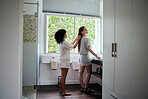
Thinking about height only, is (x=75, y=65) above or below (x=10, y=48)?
below

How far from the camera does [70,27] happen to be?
4.04m

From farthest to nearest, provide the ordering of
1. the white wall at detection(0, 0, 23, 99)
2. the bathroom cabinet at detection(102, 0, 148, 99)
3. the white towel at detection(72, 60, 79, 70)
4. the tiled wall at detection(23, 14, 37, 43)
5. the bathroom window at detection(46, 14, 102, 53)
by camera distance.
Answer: the bathroom window at detection(46, 14, 102, 53), the white towel at detection(72, 60, 79, 70), the tiled wall at detection(23, 14, 37, 43), the white wall at detection(0, 0, 23, 99), the bathroom cabinet at detection(102, 0, 148, 99)

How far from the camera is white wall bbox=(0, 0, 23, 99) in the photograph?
1.53 metres

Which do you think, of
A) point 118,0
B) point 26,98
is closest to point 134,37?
point 118,0

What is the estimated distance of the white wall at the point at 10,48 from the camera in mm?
1530

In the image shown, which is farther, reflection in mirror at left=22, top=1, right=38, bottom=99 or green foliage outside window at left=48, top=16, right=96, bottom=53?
green foliage outside window at left=48, top=16, right=96, bottom=53

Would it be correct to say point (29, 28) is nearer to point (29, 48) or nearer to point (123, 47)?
point (29, 48)

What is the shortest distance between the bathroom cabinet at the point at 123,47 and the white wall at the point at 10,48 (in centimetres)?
120

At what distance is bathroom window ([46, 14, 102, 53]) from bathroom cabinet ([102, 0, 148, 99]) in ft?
7.18

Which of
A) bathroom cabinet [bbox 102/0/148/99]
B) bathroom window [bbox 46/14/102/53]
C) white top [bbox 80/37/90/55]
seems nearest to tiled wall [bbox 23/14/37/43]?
bathroom window [bbox 46/14/102/53]

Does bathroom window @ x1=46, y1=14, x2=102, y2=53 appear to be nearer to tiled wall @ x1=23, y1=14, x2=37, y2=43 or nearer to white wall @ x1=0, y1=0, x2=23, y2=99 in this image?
tiled wall @ x1=23, y1=14, x2=37, y2=43

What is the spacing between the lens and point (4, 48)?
1540mm

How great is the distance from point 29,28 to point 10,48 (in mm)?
1685

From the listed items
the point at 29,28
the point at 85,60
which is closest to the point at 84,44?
the point at 85,60
